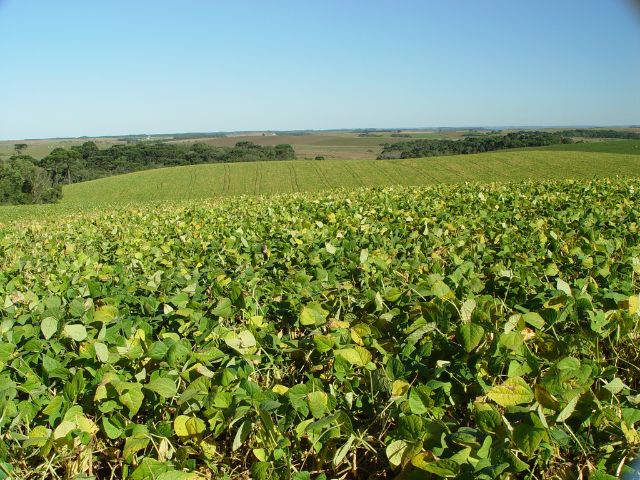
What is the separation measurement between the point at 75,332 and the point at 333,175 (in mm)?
66504

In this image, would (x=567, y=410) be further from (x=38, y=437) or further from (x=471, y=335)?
(x=38, y=437)

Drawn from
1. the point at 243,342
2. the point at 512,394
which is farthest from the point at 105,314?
the point at 512,394

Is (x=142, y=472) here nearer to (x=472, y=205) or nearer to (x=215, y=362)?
(x=215, y=362)

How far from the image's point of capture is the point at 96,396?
1.79 meters

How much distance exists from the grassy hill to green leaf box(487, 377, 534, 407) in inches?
2079

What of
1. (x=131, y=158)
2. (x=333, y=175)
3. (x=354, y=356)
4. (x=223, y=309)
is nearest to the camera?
(x=354, y=356)

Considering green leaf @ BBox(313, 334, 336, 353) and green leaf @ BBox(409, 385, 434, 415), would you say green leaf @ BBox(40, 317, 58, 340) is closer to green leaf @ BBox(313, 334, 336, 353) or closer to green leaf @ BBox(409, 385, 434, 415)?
green leaf @ BBox(313, 334, 336, 353)

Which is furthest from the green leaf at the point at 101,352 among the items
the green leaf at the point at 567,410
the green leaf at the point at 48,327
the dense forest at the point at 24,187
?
the dense forest at the point at 24,187

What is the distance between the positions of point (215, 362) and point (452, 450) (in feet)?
3.86

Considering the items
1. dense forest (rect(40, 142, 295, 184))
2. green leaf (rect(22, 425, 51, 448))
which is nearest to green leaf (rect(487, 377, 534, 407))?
green leaf (rect(22, 425, 51, 448))

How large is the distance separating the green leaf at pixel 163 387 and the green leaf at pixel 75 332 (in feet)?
2.20

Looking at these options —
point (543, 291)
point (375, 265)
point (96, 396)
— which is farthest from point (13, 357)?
point (543, 291)

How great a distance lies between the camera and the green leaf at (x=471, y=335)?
179cm

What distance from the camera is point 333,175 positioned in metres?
67.9
